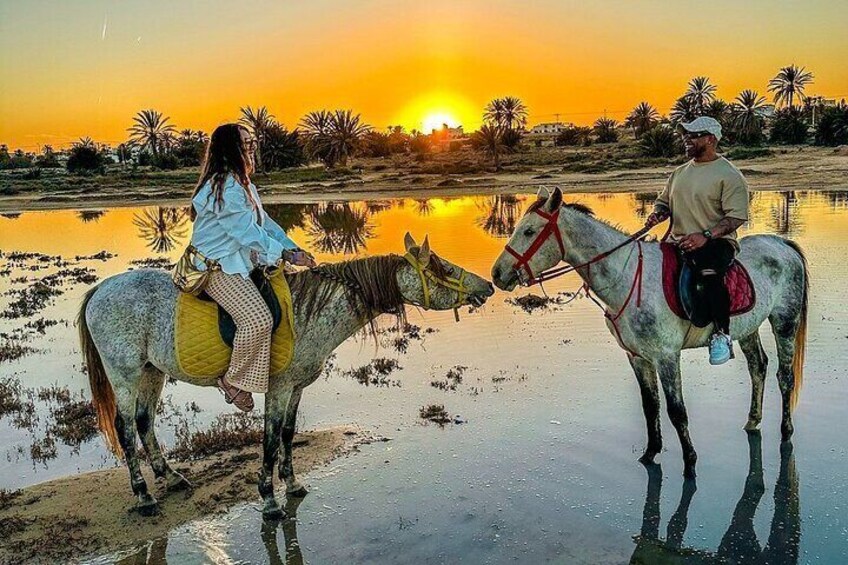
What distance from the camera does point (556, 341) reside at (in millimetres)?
10086

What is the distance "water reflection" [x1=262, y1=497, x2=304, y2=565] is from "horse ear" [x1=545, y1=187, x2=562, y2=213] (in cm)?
342

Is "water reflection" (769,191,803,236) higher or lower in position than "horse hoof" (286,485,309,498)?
higher

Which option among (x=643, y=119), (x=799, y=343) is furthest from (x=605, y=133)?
(x=799, y=343)

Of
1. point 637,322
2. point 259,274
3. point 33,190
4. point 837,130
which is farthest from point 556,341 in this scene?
point 33,190

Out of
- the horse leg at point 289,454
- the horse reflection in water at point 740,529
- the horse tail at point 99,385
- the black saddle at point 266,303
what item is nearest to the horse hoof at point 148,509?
the horse tail at point 99,385

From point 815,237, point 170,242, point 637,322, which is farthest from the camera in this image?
point 170,242

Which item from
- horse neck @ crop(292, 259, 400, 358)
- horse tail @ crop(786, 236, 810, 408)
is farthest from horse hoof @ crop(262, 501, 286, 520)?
horse tail @ crop(786, 236, 810, 408)

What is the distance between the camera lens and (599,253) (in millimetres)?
5754

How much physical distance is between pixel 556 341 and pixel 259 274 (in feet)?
19.6

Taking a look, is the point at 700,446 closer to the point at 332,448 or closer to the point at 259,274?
the point at 332,448

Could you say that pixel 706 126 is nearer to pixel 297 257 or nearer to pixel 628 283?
pixel 628 283

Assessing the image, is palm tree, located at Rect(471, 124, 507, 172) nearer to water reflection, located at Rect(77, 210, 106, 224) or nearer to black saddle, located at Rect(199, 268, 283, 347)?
water reflection, located at Rect(77, 210, 106, 224)

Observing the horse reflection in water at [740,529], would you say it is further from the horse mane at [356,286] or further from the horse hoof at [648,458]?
the horse mane at [356,286]

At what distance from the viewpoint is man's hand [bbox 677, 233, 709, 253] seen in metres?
5.56
